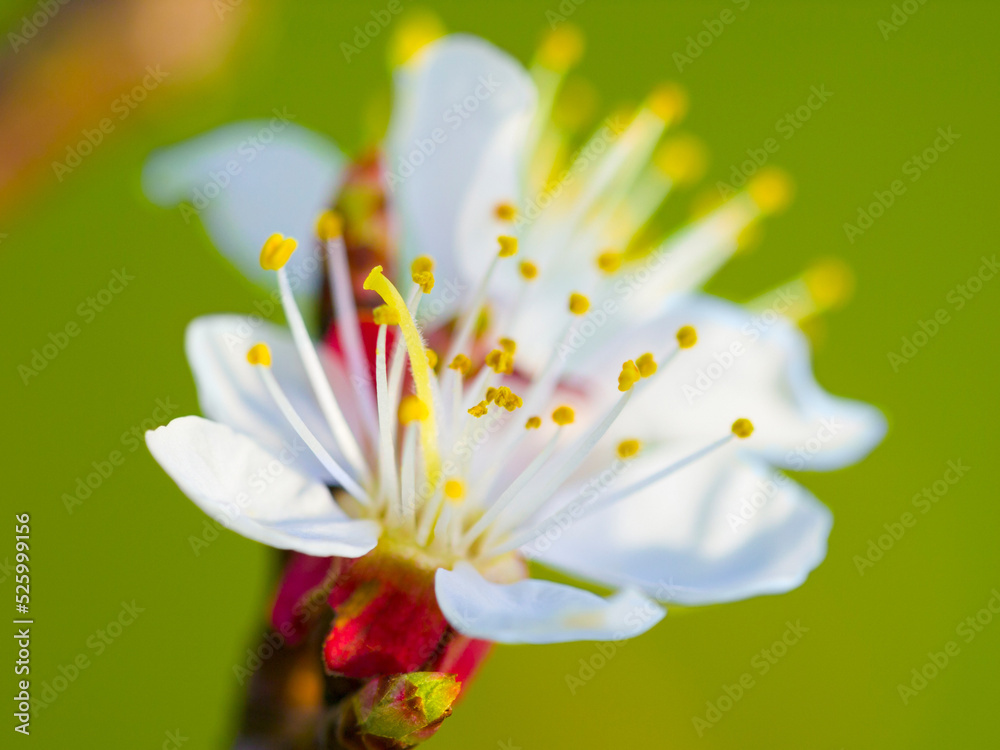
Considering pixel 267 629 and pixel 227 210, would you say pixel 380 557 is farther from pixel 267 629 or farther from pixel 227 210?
pixel 227 210

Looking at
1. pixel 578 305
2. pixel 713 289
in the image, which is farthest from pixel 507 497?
pixel 713 289

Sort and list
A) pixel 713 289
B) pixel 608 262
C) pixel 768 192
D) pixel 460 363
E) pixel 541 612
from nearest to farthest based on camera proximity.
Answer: pixel 541 612
pixel 460 363
pixel 608 262
pixel 768 192
pixel 713 289

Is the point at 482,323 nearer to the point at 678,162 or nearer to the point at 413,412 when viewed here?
the point at 413,412

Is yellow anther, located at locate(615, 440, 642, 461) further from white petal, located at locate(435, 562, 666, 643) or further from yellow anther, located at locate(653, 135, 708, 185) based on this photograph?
yellow anther, located at locate(653, 135, 708, 185)

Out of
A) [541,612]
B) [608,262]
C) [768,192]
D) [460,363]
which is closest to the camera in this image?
[541,612]

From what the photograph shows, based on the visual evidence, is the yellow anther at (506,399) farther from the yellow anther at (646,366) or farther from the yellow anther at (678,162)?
the yellow anther at (678,162)

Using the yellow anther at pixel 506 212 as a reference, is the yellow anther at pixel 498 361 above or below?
below

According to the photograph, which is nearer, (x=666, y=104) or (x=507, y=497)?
(x=507, y=497)

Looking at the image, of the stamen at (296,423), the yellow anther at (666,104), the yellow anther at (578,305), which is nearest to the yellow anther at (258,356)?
the stamen at (296,423)
